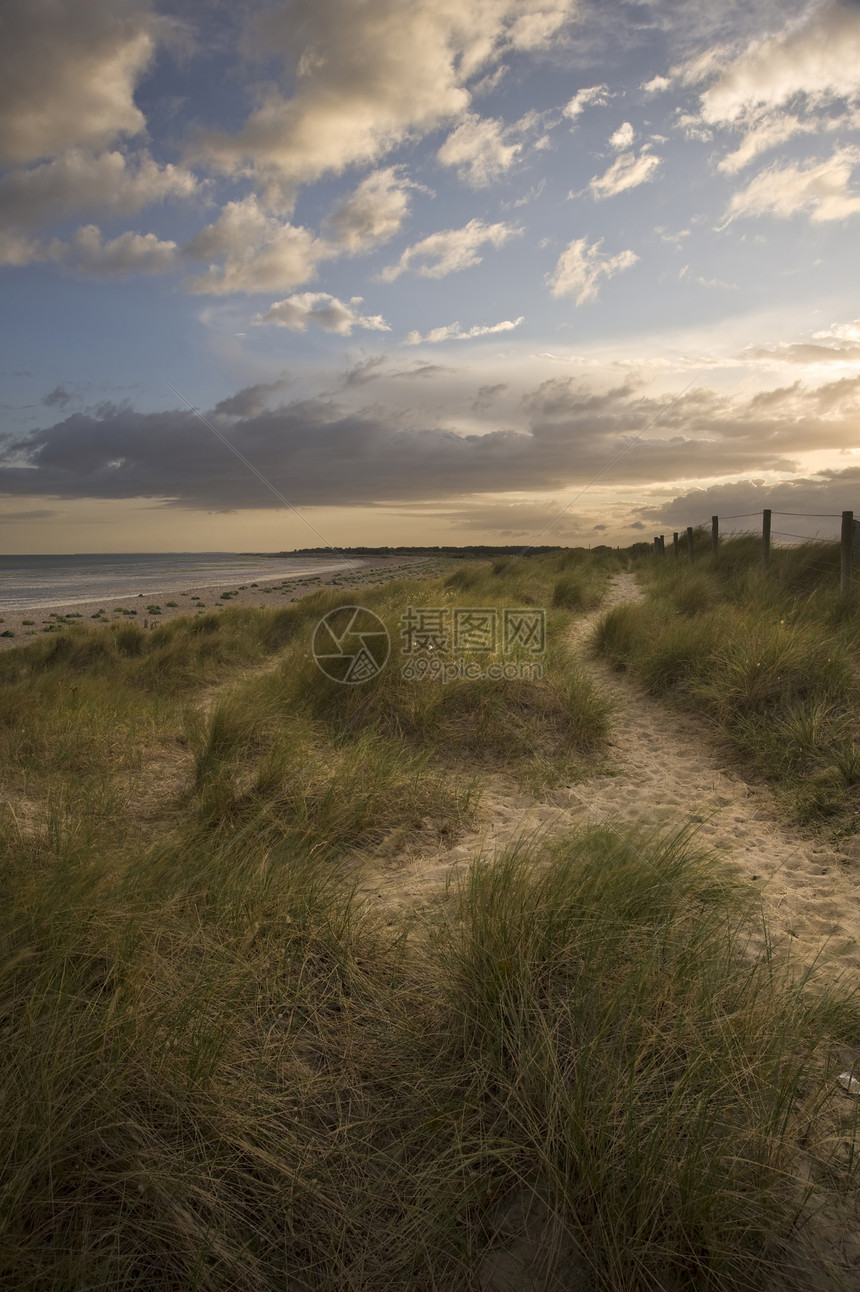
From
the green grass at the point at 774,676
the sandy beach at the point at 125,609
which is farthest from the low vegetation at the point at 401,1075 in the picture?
the sandy beach at the point at 125,609

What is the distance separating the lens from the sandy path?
3.32 metres

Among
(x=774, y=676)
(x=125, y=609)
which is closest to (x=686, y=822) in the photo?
(x=774, y=676)

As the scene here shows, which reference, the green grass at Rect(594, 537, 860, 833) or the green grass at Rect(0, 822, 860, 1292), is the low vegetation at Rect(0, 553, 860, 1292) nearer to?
the green grass at Rect(0, 822, 860, 1292)

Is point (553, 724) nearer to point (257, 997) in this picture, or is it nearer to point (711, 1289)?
point (257, 997)

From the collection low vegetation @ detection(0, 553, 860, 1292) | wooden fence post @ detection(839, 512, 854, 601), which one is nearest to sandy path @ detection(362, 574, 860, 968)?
low vegetation @ detection(0, 553, 860, 1292)

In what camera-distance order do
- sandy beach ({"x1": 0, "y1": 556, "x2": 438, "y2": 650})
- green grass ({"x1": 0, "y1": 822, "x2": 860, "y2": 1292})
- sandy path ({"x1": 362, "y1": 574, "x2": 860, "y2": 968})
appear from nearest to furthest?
green grass ({"x1": 0, "y1": 822, "x2": 860, "y2": 1292}) → sandy path ({"x1": 362, "y1": 574, "x2": 860, "y2": 968}) → sandy beach ({"x1": 0, "y1": 556, "x2": 438, "y2": 650})

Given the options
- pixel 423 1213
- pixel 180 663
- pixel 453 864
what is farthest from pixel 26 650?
pixel 423 1213

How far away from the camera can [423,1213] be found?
1.64m

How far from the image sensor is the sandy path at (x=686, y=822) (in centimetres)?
332

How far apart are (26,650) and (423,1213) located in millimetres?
12091

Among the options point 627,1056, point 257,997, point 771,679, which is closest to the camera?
point 627,1056

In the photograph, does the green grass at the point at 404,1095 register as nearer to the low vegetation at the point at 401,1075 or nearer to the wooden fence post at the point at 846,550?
the low vegetation at the point at 401,1075

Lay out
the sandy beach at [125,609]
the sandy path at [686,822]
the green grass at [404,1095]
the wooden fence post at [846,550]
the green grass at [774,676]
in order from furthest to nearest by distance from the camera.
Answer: the sandy beach at [125,609] → the wooden fence post at [846,550] → the green grass at [774,676] → the sandy path at [686,822] → the green grass at [404,1095]

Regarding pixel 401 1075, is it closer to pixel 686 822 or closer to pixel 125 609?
pixel 686 822
